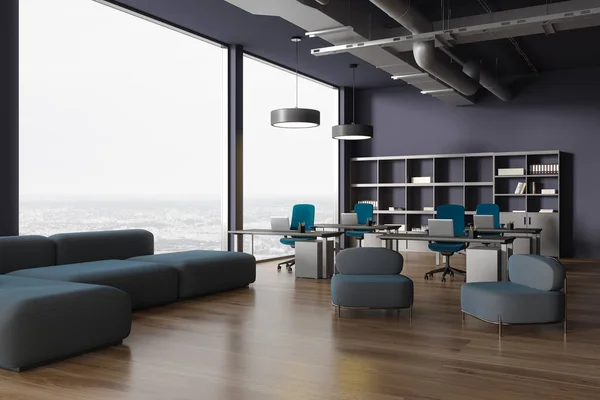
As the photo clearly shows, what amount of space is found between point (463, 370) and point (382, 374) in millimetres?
582

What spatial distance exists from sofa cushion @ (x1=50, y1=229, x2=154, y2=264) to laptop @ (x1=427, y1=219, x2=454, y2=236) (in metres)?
3.68

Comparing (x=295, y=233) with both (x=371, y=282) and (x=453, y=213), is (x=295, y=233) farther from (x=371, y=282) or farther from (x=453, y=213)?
(x=371, y=282)

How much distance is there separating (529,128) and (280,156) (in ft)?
17.0

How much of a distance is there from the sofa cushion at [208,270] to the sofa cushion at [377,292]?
189cm

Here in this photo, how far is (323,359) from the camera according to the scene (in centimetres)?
448

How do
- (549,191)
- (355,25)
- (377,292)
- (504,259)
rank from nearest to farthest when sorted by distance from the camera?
(377,292) < (504,259) < (355,25) < (549,191)

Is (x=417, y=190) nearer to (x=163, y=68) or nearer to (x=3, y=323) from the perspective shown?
(x=163, y=68)

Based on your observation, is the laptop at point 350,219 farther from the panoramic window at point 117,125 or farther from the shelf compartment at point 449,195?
the shelf compartment at point 449,195

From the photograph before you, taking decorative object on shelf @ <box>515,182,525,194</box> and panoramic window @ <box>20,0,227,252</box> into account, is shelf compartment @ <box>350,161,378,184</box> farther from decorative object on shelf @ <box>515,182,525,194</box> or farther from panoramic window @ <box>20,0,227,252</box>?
panoramic window @ <box>20,0,227,252</box>

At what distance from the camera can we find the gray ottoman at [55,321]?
13.7 feet

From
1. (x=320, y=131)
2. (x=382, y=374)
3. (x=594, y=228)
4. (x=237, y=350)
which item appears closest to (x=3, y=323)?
(x=237, y=350)

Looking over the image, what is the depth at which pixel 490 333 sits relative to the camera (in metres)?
5.31

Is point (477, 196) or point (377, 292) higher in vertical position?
point (477, 196)

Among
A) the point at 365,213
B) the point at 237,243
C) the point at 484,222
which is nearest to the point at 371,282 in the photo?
the point at 484,222
